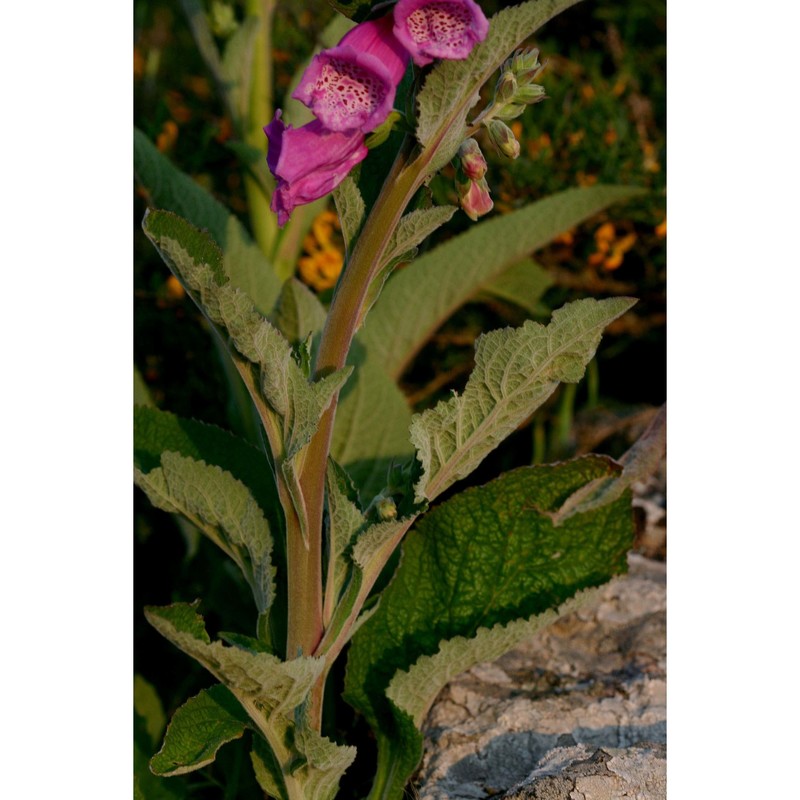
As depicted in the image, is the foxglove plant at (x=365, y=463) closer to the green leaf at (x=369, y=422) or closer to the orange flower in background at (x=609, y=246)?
the green leaf at (x=369, y=422)

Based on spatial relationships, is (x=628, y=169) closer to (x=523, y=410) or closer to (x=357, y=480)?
(x=357, y=480)

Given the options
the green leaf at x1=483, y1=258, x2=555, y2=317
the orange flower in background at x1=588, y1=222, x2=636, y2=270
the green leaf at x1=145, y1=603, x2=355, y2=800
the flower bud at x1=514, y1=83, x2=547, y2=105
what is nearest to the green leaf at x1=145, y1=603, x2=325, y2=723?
the green leaf at x1=145, y1=603, x2=355, y2=800

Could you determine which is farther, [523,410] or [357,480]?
[357,480]

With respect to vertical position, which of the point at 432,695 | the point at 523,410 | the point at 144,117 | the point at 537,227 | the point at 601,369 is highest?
the point at 144,117

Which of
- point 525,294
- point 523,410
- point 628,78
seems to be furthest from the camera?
point 628,78

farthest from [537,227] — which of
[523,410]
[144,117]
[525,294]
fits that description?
[144,117]

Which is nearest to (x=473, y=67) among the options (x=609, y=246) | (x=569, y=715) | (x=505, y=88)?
(x=505, y=88)

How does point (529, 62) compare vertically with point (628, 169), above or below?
below

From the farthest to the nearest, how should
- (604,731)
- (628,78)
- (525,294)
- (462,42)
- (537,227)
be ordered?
(628,78) < (525,294) < (537,227) < (604,731) < (462,42)

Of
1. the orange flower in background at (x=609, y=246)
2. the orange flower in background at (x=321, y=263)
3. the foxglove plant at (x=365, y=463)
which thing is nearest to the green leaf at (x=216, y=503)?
the foxglove plant at (x=365, y=463)
